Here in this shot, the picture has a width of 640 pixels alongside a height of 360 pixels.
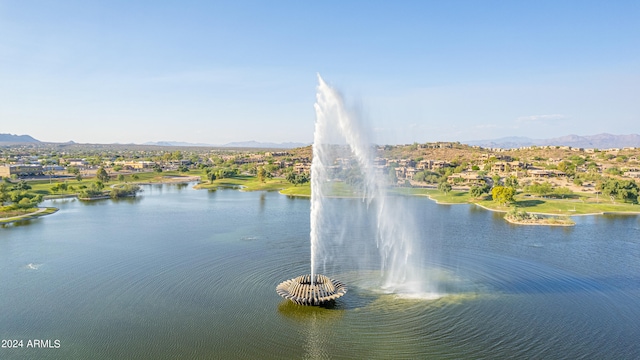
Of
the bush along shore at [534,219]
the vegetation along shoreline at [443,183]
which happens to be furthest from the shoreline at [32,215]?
the bush along shore at [534,219]

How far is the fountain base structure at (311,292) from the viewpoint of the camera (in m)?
30.9

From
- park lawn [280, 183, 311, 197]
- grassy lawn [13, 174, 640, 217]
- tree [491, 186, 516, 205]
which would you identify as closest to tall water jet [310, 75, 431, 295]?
grassy lawn [13, 174, 640, 217]

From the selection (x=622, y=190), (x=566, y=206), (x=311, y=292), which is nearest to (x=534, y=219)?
(x=566, y=206)

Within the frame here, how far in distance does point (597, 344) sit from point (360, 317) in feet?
47.7

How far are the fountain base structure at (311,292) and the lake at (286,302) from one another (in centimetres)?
81

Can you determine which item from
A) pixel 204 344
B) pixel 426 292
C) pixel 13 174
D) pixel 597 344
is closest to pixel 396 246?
pixel 426 292

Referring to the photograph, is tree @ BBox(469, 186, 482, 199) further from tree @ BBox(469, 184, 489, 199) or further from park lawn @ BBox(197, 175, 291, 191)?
park lawn @ BBox(197, 175, 291, 191)

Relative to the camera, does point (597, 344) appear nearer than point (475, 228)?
Yes

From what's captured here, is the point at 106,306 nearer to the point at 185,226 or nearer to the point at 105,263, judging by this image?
the point at 105,263

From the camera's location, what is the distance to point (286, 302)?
32312mm

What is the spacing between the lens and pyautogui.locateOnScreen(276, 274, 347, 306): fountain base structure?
101 ft

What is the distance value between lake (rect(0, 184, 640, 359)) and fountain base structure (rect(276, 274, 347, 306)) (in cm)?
81

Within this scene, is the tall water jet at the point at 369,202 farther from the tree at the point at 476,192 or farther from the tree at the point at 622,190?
the tree at the point at 622,190

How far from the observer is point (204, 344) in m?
26.2
